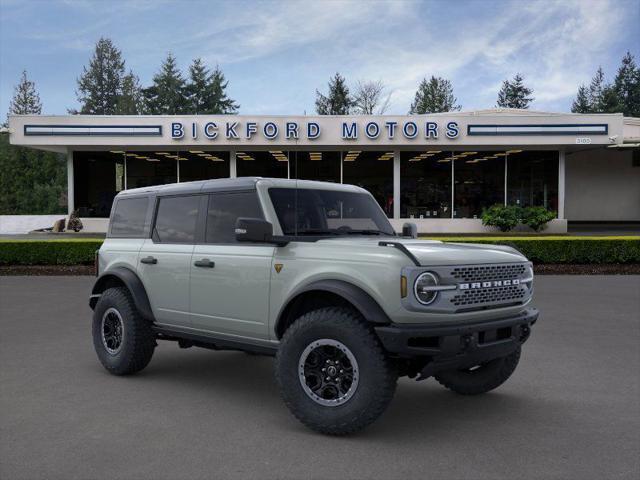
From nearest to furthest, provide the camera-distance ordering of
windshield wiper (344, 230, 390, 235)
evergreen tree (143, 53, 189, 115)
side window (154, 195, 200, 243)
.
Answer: windshield wiper (344, 230, 390, 235) → side window (154, 195, 200, 243) → evergreen tree (143, 53, 189, 115)

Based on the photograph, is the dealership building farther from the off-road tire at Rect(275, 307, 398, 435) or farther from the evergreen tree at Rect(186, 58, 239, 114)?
the evergreen tree at Rect(186, 58, 239, 114)

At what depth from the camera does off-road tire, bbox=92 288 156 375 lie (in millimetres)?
6117

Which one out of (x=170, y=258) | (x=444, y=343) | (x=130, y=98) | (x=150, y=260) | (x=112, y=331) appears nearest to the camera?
(x=444, y=343)

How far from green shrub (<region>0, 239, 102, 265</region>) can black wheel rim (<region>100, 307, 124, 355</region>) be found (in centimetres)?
1114

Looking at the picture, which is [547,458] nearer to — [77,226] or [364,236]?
[364,236]

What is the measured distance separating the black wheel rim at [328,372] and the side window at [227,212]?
137 cm

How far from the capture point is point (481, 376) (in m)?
5.47

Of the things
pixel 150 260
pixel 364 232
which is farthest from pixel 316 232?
pixel 150 260

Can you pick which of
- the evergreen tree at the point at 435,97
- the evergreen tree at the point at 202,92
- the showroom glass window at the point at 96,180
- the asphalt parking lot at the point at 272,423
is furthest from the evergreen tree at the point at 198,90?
the asphalt parking lot at the point at 272,423

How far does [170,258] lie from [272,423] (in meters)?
2.00

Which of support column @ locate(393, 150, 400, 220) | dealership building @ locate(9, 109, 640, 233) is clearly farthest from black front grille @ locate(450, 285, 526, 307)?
support column @ locate(393, 150, 400, 220)

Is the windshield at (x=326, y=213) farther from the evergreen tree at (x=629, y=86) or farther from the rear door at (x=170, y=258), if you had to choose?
the evergreen tree at (x=629, y=86)

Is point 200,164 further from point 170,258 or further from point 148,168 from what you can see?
point 170,258

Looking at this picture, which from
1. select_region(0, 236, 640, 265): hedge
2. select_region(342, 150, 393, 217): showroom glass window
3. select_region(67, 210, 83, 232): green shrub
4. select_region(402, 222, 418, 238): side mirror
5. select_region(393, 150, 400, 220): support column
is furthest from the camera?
select_region(342, 150, 393, 217): showroom glass window
